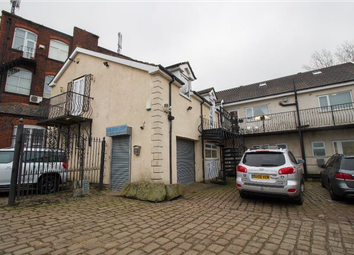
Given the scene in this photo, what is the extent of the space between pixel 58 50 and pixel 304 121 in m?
22.5

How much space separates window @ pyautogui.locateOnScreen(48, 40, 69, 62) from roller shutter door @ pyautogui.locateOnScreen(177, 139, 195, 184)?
1568cm

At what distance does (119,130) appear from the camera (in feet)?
25.7

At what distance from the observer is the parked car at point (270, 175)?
5.03 m

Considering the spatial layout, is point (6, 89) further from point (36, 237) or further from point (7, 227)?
point (36, 237)

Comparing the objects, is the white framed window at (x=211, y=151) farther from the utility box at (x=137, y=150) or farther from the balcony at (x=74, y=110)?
the balcony at (x=74, y=110)

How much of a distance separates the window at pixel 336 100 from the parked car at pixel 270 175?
10.2 m

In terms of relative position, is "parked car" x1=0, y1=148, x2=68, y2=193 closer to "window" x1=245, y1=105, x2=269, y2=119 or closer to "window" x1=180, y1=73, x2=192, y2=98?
"window" x1=180, y1=73, x2=192, y2=98

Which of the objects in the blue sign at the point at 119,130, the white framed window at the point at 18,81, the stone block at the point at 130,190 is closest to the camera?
the stone block at the point at 130,190

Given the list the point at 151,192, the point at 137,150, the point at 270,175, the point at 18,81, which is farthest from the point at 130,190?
the point at 18,81

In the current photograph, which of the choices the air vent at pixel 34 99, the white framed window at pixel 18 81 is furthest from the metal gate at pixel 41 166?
the white framed window at pixel 18 81

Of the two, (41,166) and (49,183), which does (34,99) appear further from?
(49,183)

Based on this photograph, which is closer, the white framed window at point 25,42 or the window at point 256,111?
the white framed window at point 25,42

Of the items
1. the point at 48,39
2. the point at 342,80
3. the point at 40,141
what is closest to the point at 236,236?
the point at 40,141

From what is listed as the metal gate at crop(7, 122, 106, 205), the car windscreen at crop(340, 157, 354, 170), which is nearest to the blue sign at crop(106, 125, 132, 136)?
the metal gate at crop(7, 122, 106, 205)
